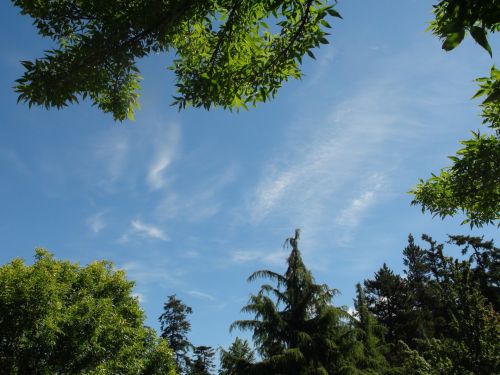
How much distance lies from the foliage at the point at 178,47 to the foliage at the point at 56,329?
1232cm

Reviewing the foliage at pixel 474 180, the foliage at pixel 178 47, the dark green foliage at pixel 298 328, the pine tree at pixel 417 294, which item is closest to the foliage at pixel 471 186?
the foliage at pixel 474 180

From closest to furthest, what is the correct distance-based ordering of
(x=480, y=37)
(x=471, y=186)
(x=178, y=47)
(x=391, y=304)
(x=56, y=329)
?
1. (x=480, y=37)
2. (x=178, y=47)
3. (x=471, y=186)
4. (x=56, y=329)
5. (x=391, y=304)

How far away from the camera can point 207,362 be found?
56.0 metres

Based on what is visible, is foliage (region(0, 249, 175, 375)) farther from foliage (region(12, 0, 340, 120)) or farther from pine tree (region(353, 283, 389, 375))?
foliage (region(12, 0, 340, 120))

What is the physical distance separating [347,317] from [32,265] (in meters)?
14.6

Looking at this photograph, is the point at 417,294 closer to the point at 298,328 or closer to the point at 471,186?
the point at 298,328

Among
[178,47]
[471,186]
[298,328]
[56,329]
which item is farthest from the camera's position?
[298,328]

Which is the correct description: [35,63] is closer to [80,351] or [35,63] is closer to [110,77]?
[110,77]

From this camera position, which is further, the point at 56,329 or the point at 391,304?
the point at 391,304

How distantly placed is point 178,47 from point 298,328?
16.0 m

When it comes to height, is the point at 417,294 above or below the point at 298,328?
above

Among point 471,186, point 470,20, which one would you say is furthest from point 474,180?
point 470,20

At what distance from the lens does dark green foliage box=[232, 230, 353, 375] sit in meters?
16.3

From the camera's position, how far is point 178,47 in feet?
15.9
